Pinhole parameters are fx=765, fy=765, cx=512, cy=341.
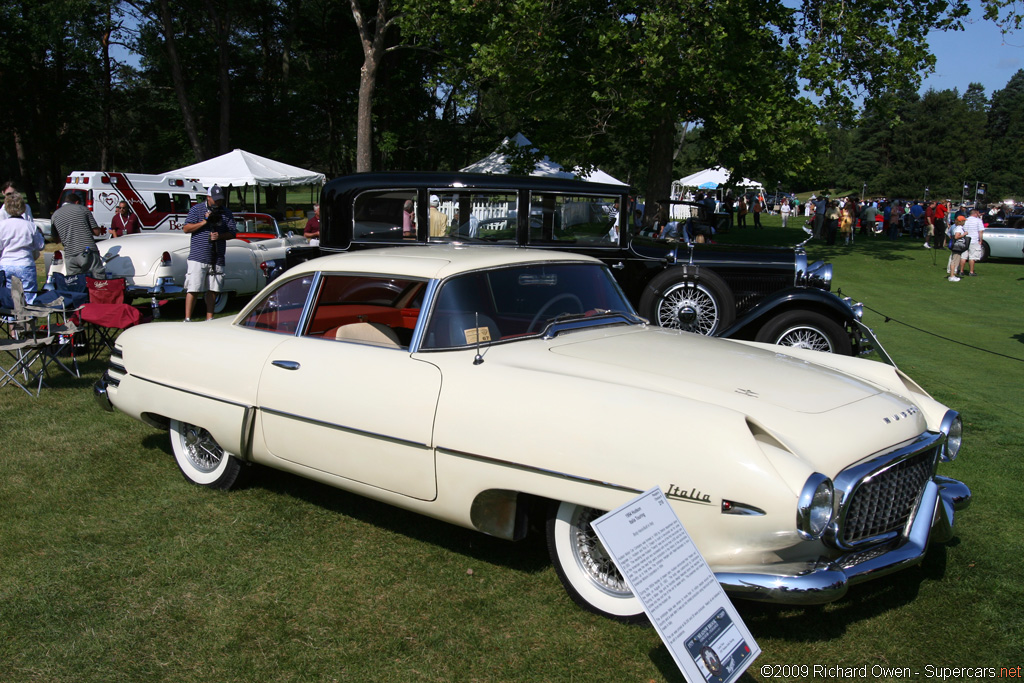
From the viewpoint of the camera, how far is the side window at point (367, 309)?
4402 millimetres

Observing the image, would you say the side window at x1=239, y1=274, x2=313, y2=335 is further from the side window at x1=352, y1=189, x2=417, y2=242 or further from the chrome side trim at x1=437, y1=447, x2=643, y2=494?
the side window at x1=352, y1=189, x2=417, y2=242

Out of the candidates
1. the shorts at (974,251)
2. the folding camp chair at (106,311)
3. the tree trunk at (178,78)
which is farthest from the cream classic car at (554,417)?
the tree trunk at (178,78)

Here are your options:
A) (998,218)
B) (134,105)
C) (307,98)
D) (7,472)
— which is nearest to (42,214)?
(307,98)

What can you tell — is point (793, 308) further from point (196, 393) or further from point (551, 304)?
point (196, 393)

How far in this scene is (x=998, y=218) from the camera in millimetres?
38188

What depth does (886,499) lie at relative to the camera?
11.0 feet

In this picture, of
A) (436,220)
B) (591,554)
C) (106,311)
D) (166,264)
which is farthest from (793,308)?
(166,264)

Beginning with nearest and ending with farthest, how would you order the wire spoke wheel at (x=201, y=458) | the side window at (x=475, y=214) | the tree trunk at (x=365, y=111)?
1. the wire spoke wheel at (x=201, y=458)
2. the side window at (x=475, y=214)
3. the tree trunk at (x=365, y=111)

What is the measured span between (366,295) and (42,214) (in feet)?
124

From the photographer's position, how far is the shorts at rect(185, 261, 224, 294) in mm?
10141

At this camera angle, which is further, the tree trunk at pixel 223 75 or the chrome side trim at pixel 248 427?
the tree trunk at pixel 223 75

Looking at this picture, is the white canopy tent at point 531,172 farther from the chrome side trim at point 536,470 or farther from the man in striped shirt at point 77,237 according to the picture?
the chrome side trim at point 536,470

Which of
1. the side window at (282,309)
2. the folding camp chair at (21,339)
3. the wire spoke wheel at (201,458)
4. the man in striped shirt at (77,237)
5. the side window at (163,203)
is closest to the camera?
the side window at (282,309)

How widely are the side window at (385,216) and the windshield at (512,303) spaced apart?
14.2 ft
